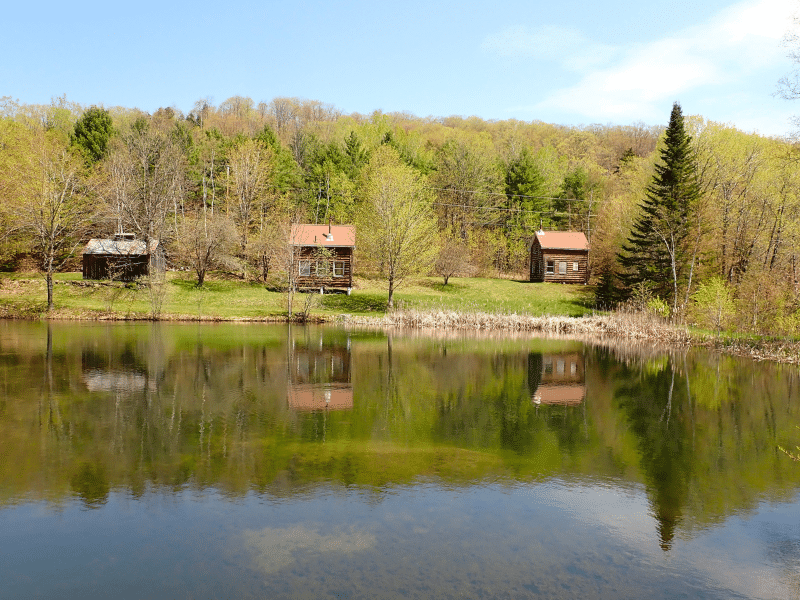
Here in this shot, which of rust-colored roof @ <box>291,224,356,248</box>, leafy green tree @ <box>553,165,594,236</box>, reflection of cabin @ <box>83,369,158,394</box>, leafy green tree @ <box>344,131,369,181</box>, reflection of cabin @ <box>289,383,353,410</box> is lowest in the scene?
reflection of cabin @ <box>289,383,353,410</box>

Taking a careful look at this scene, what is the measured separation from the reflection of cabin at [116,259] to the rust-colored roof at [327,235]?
10737 millimetres

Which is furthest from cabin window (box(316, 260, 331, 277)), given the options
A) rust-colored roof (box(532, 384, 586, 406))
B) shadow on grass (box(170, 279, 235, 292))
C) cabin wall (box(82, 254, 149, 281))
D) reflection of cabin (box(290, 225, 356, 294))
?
rust-colored roof (box(532, 384, 586, 406))

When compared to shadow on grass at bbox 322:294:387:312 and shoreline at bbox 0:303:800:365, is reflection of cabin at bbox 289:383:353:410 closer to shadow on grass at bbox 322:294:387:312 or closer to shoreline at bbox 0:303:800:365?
shoreline at bbox 0:303:800:365

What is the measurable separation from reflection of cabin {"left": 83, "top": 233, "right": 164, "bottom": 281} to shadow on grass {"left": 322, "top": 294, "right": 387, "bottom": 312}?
12.7 meters

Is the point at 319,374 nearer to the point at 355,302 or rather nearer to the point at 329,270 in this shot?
the point at 355,302

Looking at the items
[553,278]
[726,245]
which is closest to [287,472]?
[726,245]

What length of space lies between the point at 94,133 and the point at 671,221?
5008 centimetres

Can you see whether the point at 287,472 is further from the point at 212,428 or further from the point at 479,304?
the point at 479,304

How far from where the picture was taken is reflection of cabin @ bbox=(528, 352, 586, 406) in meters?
17.9

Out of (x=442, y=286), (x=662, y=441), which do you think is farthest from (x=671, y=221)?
(x=662, y=441)

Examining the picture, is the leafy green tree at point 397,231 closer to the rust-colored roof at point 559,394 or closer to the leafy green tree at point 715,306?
the leafy green tree at point 715,306

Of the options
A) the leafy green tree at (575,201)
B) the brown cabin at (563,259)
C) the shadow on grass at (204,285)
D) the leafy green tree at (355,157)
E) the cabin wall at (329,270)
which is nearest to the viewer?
the shadow on grass at (204,285)

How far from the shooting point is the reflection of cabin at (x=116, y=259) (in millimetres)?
44781

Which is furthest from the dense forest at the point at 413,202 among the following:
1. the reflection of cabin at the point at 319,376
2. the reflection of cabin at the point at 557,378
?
the reflection of cabin at the point at 319,376
